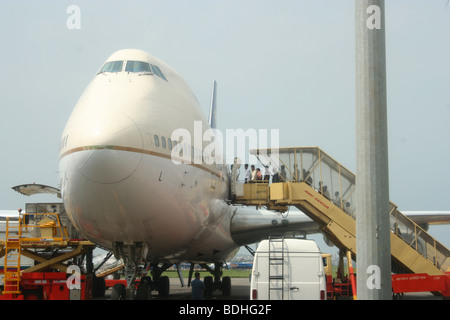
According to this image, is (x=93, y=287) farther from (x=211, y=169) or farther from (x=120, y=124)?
(x=120, y=124)

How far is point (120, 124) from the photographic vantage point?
11.5 m

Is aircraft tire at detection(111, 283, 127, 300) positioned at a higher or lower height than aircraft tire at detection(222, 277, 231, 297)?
higher

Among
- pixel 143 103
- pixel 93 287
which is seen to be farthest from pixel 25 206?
pixel 143 103

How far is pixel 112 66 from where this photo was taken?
14.5m

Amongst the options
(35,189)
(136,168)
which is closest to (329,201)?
(136,168)

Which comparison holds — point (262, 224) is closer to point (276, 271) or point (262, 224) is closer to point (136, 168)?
point (276, 271)

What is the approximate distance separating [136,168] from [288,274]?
4019mm

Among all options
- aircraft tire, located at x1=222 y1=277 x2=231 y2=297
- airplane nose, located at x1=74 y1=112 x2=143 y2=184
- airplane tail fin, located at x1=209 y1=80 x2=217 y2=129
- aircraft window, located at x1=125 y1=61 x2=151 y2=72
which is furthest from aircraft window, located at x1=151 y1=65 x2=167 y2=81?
airplane tail fin, located at x1=209 y1=80 x2=217 y2=129

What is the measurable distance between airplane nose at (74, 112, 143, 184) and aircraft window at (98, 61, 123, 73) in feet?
10.3

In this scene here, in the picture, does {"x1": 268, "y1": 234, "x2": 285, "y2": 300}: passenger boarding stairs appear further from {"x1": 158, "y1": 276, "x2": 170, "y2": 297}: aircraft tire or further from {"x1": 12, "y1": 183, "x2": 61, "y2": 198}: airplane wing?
{"x1": 158, "y1": 276, "x2": 170, "y2": 297}: aircraft tire

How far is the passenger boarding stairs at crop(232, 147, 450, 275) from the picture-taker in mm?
15781

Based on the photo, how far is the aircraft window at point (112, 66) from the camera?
47.0 ft

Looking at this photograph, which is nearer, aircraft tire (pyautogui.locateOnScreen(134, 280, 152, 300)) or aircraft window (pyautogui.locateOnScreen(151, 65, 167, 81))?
aircraft tire (pyautogui.locateOnScreen(134, 280, 152, 300))

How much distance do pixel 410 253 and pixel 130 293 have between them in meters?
7.82
